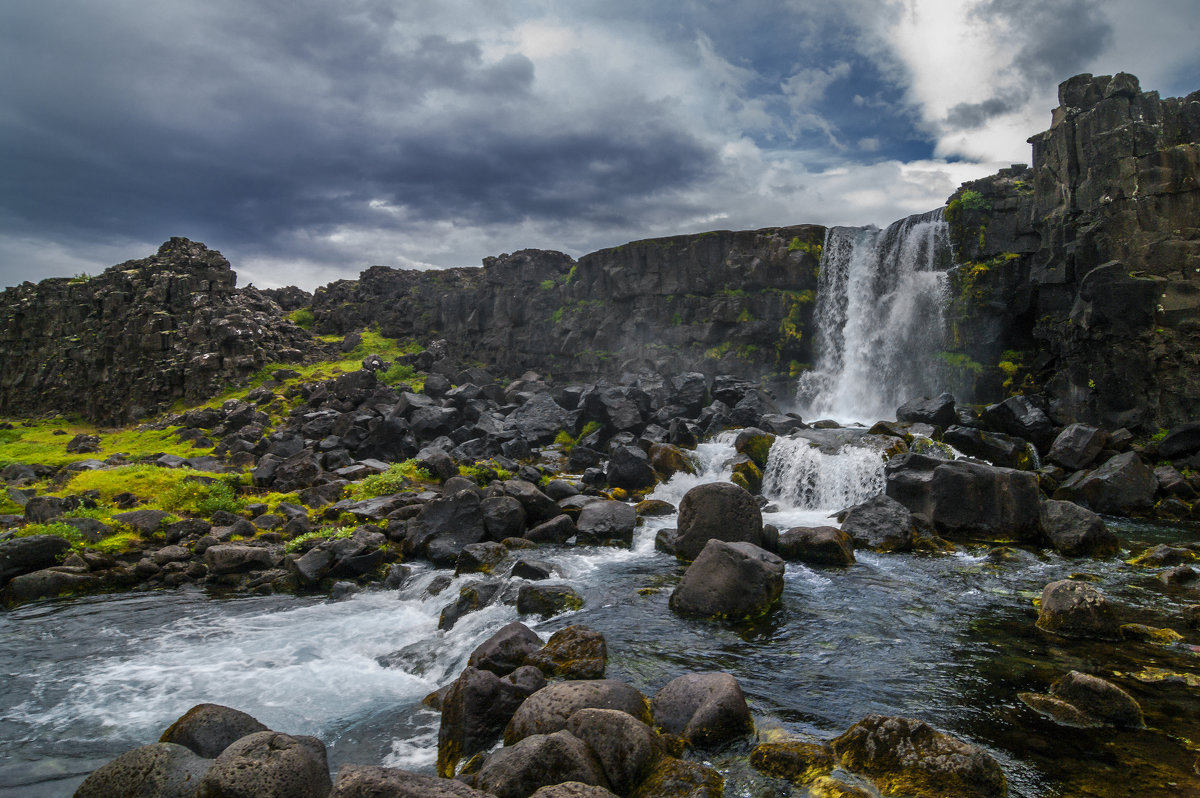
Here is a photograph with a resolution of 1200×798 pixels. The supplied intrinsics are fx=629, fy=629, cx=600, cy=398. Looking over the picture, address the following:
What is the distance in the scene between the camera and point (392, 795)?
4781 mm

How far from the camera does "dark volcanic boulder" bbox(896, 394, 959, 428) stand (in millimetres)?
24344

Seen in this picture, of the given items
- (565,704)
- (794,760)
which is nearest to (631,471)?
(565,704)

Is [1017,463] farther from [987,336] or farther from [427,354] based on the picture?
[427,354]

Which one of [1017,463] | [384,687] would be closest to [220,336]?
[384,687]

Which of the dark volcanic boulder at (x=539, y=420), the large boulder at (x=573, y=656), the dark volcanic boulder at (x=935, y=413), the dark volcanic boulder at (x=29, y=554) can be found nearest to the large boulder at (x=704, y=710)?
the large boulder at (x=573, y=656)

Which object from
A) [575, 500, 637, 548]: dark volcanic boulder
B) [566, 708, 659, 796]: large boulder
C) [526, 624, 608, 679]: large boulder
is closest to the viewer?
[566, 708, 659, 796]: large boulder

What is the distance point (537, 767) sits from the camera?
18.6 feet

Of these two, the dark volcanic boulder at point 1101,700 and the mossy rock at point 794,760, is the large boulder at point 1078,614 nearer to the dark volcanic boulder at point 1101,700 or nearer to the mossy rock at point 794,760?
the dark volcanic boulder at point 1101,700

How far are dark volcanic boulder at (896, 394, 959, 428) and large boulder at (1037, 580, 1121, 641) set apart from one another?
15137 mm

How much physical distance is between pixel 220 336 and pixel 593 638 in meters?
35.9

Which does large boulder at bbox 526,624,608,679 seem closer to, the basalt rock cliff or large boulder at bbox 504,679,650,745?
large boulder at bbox 504,679,650,745

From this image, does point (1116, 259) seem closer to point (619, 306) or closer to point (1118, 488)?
point (1118, 488)

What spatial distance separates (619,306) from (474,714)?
151ft

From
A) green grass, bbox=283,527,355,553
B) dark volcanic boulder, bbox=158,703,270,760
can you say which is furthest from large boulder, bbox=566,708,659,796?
green grass, bbox=283,527,355,553
